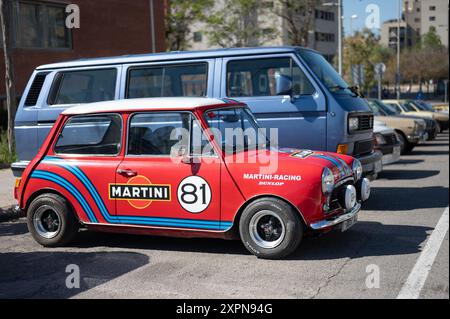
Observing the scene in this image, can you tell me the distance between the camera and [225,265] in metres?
5.97

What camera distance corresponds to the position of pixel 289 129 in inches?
336

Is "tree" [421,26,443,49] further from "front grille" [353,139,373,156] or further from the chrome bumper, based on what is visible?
"front grille" [353,139,373,156]

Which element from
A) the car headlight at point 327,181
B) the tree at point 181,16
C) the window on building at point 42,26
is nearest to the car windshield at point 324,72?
the car headlight at point 327,181

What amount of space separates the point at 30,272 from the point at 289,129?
4146mm

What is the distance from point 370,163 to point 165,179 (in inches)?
154

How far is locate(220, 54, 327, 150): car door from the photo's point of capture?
8.42 meters

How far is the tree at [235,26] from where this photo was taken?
147 feet

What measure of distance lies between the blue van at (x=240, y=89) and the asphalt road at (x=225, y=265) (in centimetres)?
131

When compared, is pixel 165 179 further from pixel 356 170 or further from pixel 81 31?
pixel 81 31

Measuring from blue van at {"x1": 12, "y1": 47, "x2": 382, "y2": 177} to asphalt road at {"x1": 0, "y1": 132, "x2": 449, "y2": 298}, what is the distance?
1.31 m

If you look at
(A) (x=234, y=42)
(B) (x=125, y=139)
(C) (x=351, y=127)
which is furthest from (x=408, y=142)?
(A) (x=234, y=42)

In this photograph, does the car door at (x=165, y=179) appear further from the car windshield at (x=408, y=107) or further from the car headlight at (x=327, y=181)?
the car windshield at (x=408, y=107)

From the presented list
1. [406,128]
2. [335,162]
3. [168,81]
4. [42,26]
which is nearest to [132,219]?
[335,162]
